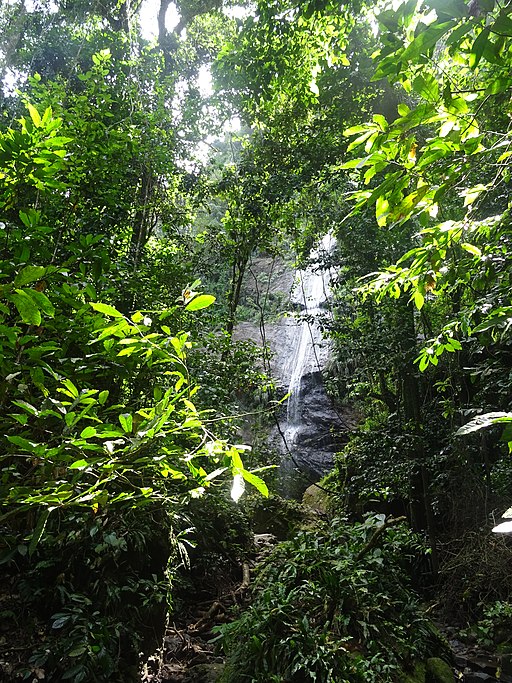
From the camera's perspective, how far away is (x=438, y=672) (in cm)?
293

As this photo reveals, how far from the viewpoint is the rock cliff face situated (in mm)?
11609

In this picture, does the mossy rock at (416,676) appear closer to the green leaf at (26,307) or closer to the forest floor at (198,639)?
the forest floor at (198,639)

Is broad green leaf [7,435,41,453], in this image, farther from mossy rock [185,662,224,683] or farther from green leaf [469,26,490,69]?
mossy rock [185,662,224,683]

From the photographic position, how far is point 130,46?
7.53 meters

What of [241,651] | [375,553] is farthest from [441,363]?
[241,651]

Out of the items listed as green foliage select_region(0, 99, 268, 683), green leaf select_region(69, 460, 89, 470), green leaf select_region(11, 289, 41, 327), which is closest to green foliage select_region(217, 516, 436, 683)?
green foliage select_region(0, 99, 268, 683)

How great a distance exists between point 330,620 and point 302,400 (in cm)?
1073

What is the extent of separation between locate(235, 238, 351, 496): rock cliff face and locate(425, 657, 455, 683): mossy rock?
Result: 683 centimetres

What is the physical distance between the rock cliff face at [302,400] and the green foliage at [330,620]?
245 inches

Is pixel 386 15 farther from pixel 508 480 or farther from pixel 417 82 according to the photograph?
pixel 508 480

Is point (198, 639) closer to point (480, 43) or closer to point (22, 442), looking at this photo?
point (22, 442)

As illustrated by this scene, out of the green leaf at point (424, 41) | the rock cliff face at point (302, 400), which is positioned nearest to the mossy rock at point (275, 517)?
the rock cliff face at point (302, 400)

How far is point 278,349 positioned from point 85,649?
563 inches

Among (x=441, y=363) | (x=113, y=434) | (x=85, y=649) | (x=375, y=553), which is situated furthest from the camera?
(x=441, y=363)
